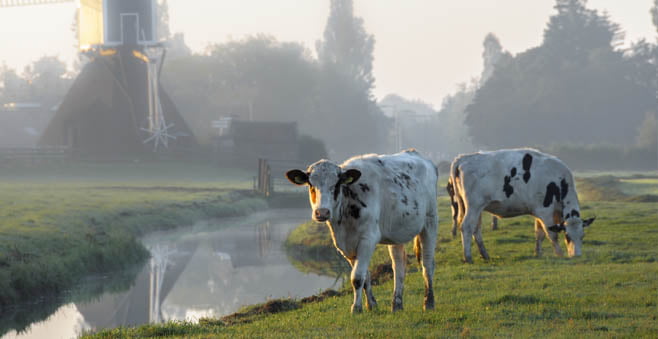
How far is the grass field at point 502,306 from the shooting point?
10.3m

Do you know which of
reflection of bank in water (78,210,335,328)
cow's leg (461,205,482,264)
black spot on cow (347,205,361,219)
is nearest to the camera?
black spot on cow (347,205,361,219)

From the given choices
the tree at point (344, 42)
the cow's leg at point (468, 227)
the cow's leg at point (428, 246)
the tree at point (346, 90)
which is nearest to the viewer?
the cow's leg at point (428, 246)

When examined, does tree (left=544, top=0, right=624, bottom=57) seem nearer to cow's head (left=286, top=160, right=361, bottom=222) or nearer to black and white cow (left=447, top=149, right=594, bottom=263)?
black and white cow (left=447, top=149, right=594, bottom=263)

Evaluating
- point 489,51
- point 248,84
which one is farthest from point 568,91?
point 489,51

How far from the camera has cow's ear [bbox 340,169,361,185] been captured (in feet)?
35.6

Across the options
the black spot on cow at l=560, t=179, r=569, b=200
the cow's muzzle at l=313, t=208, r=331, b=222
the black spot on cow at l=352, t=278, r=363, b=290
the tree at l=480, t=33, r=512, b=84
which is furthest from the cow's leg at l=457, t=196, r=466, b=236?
the tree at l=480, t=33, r=512, b=84

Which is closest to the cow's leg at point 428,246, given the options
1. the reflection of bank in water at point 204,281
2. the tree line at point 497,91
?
the reflection of bank in water at point 204,281

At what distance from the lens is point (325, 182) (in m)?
10.8

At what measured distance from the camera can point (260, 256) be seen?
2800 cm

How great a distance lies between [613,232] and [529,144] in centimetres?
7808

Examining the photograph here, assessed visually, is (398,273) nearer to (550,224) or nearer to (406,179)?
(406,179)

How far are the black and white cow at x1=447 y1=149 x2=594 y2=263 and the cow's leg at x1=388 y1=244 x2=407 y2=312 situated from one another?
614 centimetres

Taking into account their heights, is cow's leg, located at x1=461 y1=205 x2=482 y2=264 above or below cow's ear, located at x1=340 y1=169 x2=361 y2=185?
below

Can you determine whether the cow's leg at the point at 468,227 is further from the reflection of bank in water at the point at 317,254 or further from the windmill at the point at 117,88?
the windmill at the point at 117,88
